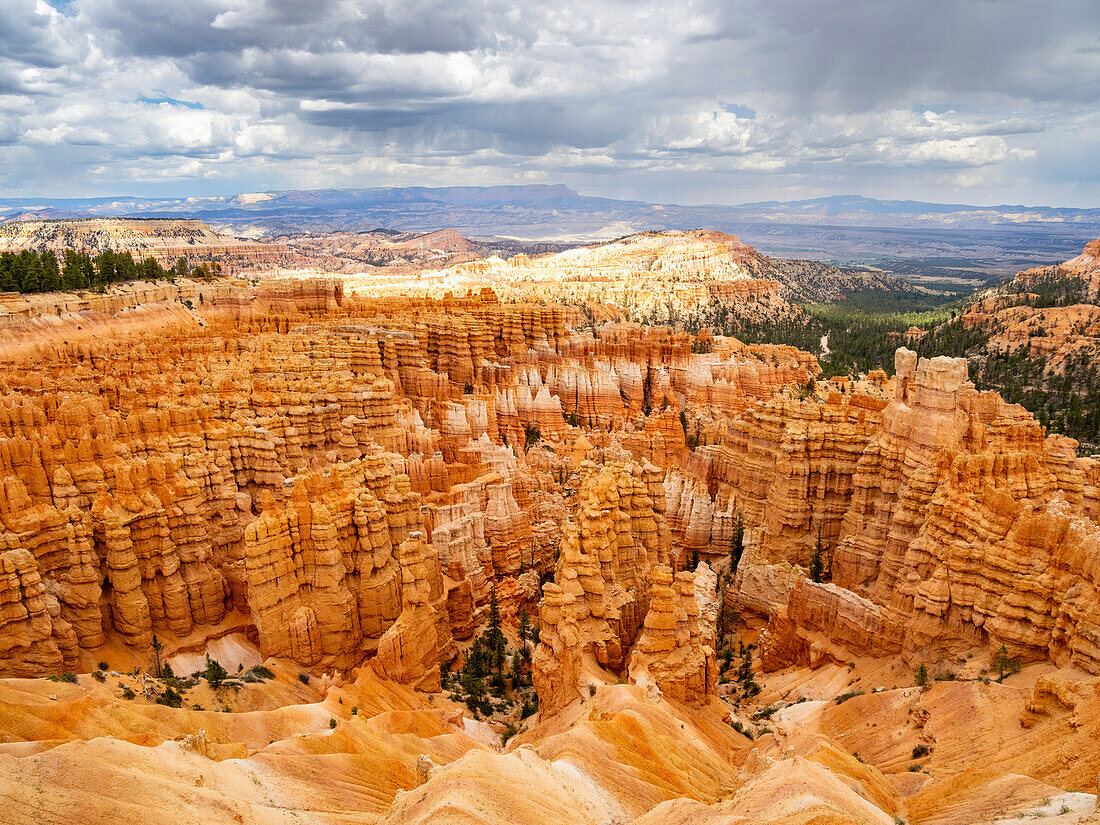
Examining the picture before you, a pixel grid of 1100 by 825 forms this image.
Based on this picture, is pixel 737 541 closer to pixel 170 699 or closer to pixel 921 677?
pixel 921 677

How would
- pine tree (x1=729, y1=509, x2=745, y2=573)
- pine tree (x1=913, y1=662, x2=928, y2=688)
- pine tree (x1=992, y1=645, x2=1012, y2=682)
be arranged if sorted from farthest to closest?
1. pine tree (x1=729, y1=509, x2=745, y2=573)
2. pine tree (x1=913, y1=662, x2=928, y2=688)
3. pine tree (x1=992, y1=645, x2=1012, y2=682)

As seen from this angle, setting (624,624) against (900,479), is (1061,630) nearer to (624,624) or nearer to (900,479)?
(900,479)

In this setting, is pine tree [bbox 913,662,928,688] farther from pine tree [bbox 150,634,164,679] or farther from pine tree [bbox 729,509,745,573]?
pine tree [bbox 150,634,164,679]

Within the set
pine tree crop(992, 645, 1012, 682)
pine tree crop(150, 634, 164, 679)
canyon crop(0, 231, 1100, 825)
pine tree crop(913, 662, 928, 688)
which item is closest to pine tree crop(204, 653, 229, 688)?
canyon crop(0, 231, 1100, 825)

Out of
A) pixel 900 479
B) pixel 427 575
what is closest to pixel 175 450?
pixel 427 575

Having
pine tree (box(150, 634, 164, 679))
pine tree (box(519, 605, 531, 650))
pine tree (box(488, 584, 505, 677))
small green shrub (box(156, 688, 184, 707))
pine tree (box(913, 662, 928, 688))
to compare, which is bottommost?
pine tree (box(519, 605, 531, 650))

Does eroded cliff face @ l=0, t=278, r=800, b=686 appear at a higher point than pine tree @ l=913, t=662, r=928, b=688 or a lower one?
higher

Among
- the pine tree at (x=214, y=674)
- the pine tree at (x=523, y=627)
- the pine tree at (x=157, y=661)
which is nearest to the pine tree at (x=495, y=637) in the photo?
the pine tree at (x=523, y=627)

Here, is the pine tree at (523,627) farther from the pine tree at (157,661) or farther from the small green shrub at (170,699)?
the small green shrub at (170,699)
